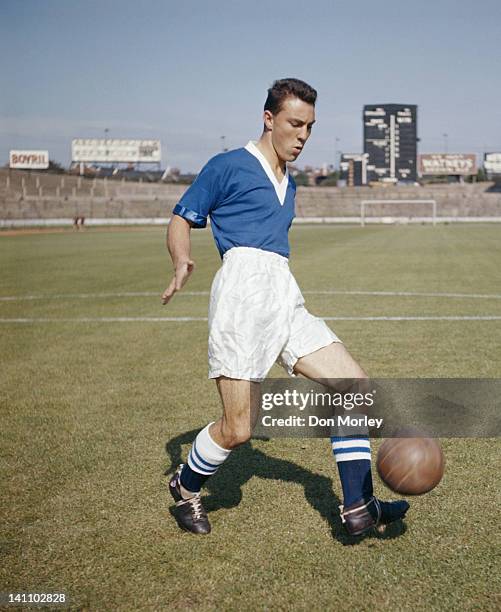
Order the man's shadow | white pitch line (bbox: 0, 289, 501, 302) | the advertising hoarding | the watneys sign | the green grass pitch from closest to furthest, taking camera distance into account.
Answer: the green grass pitch
the man's shadow
white pitch line (bbox: 0, 289, 501, 302)
the advertising hoarding
the watneys sign

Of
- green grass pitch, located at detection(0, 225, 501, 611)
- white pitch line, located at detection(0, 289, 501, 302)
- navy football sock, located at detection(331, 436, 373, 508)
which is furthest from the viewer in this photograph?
white pitch line, located at detection(0, 289, 501, 302)

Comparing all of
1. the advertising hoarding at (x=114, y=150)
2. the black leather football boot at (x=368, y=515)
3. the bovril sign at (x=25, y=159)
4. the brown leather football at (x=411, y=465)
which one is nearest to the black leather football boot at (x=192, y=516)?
the black leather football boot at (x=368, y=515)

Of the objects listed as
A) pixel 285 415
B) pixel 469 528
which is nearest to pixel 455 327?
pixel 285 415

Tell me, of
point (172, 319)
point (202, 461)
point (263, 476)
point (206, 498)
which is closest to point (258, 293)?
point (202, 461)

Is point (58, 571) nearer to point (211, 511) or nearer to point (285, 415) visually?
point (211, 511)

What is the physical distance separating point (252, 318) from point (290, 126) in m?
0.99

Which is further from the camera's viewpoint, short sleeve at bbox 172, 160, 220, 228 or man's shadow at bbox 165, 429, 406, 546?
man's shadow at bbox 165, 429, 406, 546

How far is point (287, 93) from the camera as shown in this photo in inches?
146

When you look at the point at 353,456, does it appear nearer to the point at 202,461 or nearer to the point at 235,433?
the point at 235,433

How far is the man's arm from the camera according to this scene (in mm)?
3619

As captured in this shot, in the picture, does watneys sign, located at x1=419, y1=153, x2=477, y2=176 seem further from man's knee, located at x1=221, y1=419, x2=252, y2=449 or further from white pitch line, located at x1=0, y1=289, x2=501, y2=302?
man's knee, located at x1=221, y1=419, x2=252, y2=449

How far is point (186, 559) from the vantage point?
11.8 feet

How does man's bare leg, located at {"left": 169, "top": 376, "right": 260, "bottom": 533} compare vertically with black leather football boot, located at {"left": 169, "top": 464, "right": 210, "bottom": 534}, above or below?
above

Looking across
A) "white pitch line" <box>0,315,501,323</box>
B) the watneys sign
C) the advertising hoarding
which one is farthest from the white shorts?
the watneys sign
